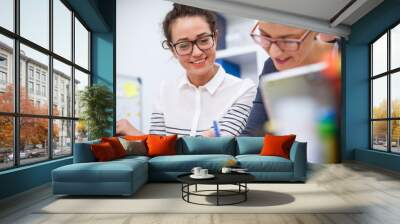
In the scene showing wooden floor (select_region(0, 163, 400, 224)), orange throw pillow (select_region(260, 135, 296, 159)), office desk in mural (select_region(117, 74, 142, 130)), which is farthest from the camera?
office desk in mural (select_region(117, 74, 142, 130))

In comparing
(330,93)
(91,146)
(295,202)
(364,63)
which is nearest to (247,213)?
(295,202)

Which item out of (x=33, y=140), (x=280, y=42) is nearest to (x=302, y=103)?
(x=280, y=42)

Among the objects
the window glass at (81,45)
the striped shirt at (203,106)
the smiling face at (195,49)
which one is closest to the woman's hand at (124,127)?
the striped shirt at (203,106)

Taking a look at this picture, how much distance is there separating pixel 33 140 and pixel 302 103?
5.80 metres

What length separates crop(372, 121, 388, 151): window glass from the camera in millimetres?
8406

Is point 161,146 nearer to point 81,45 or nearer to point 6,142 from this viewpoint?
point 6,142

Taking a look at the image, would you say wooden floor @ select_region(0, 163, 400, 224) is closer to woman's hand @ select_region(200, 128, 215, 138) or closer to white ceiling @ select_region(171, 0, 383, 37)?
woman's hand @ select_region(200, 128, 215, 138)

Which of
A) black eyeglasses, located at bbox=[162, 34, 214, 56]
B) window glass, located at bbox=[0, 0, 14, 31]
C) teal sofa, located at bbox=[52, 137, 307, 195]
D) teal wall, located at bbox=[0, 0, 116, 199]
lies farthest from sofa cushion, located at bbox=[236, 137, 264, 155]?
window glass, located at bbox=[0, 0, 14, 31]

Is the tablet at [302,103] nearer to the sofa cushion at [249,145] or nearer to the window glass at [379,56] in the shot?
the window glass at [379,56]

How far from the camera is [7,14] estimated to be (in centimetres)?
497

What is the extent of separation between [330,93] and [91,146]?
18.9 ft

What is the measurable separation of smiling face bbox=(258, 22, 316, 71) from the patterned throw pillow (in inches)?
150

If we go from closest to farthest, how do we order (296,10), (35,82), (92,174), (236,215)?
(236,215) → (92,174) → (35,82) → (296,10)

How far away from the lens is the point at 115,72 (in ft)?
28.9
